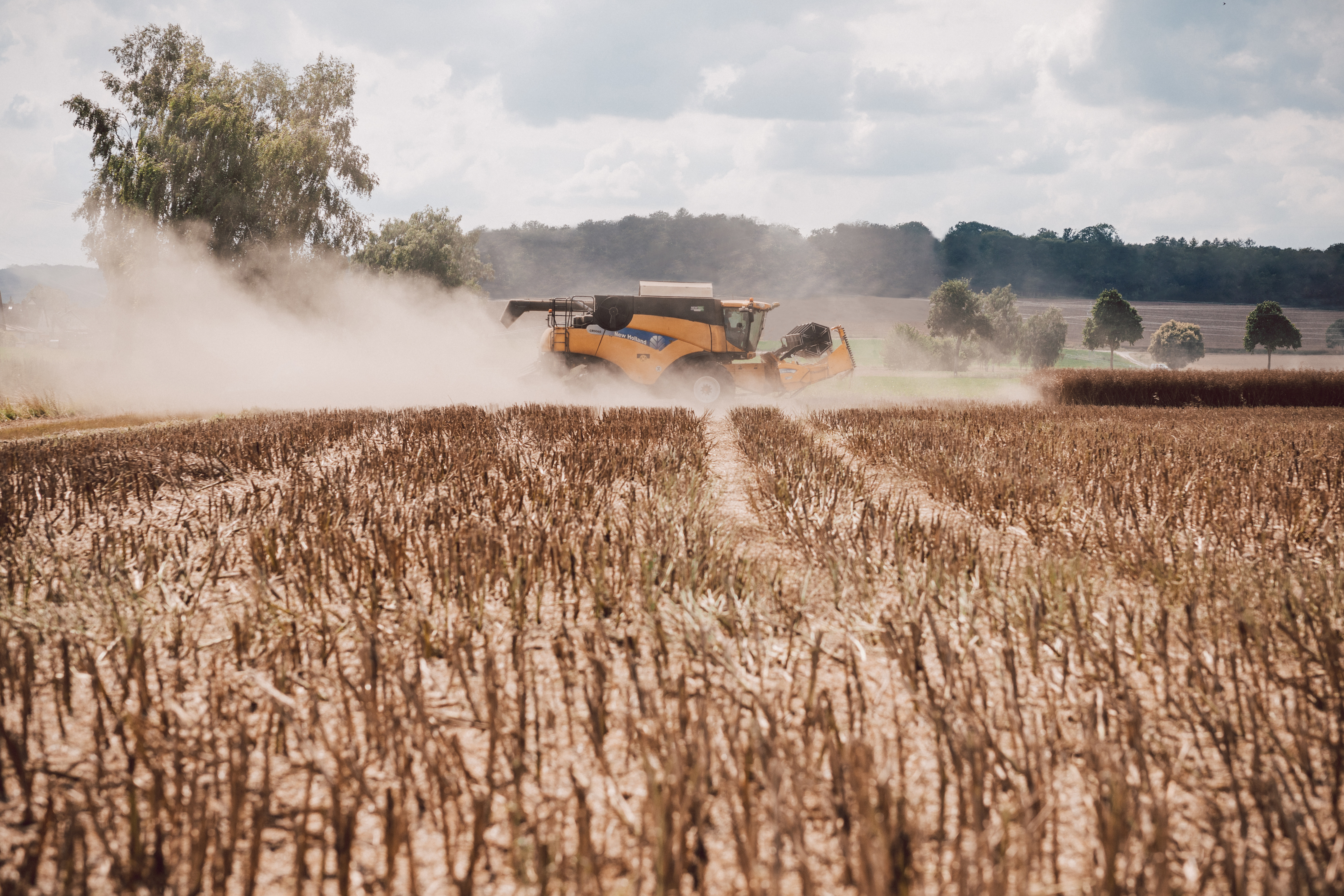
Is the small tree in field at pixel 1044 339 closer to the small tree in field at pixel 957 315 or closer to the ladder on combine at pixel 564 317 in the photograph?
the small tree in field at pixel 957 315

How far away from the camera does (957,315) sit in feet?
212

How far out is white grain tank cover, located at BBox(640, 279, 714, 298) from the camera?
1662cm

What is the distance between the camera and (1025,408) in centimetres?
1492

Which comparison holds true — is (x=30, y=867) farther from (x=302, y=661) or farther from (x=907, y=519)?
(x=907, y=519)

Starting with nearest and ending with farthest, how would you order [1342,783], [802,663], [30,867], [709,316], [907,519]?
[30,867] → [1342,783] → [802,663] → [907,519] → [709,316]

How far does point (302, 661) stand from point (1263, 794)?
2.70 meters

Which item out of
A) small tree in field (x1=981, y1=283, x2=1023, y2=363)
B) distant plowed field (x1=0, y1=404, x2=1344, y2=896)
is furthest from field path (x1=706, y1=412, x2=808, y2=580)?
small tree in field (x1=981, y1=283, x2=1023, y2=363)

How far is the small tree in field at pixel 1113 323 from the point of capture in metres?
58.6

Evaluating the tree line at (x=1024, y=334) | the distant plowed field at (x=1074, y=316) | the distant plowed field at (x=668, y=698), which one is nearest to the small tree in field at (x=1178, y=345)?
the tree line at (x=1024, y=334)

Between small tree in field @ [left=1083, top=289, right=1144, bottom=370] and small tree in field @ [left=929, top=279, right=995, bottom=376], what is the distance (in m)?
8.71

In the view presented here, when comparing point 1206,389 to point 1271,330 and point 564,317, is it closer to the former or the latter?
point 564,317

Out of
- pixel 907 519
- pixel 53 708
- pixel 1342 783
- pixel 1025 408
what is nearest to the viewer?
pixel 1342 783

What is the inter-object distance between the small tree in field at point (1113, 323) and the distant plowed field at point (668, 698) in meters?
62.9

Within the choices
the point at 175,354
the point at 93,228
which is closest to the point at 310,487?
the point at 175,354
